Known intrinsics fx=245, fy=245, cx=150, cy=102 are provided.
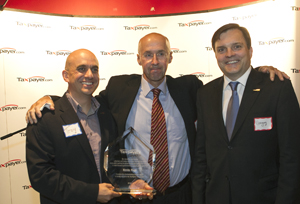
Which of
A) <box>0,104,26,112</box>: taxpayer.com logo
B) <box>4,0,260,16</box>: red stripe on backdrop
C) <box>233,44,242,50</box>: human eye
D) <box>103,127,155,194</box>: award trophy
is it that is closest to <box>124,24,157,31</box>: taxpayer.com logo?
<box>4,0,260,16</box>: red stripe on backdrop

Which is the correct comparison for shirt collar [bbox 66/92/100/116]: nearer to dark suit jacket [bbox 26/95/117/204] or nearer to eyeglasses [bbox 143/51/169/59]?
dark suit jacket [bbox 26/95/117/204]

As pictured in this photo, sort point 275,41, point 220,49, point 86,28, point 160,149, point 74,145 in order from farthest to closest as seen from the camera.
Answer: point 86,28, point 275,41, point 160,149, point 220,49, point 74,145

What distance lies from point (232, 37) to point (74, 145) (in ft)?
5.60

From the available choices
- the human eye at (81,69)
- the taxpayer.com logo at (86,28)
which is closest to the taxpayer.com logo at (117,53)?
the taxpayer.com logo at (86,28)

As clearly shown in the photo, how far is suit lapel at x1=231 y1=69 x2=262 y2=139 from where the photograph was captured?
2035 mm

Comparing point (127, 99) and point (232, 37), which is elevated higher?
point (232, 37)

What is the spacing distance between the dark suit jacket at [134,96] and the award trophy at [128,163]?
0.53 m

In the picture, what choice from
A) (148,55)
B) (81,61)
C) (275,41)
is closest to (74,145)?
(81,61)

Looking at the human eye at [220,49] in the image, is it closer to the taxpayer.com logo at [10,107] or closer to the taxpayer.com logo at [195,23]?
the taxpayer.com logo at [195,23]

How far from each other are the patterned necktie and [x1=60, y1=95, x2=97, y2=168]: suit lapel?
0.66 m

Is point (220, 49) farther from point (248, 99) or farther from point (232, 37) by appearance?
point (248, 99)

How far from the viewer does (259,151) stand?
2004 mm

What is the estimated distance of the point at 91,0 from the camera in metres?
4.74

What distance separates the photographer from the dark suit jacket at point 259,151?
1927 millimetres
